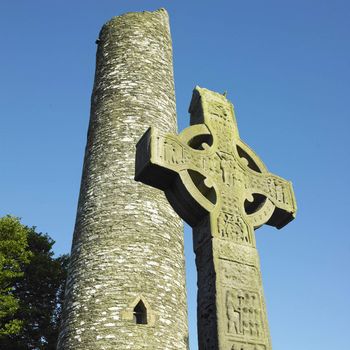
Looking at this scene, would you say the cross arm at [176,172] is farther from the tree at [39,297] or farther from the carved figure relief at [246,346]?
the tree at [39,297]

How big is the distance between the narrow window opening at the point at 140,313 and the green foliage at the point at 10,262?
23.2ft

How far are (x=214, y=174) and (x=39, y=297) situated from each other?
52.1ft

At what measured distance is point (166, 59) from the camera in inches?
552

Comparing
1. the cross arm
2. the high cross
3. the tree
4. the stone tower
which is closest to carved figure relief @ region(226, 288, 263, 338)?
the high cross

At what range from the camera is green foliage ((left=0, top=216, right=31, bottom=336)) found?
1551 centimetres

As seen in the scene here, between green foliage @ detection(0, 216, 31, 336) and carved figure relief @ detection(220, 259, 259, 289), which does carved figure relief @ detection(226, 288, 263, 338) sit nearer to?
carved figure relief @ detection(220, 259, 259, 289)

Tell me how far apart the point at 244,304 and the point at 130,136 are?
8225 millimetres

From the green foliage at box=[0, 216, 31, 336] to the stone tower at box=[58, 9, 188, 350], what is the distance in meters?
5.78

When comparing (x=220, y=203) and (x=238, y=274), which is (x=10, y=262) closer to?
(x=220, y=203)

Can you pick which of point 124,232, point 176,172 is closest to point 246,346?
point 176,172

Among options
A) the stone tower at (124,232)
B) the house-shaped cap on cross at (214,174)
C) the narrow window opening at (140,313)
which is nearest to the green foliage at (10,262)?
the stone tower at (124,232)

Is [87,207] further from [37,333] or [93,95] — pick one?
[37,333]

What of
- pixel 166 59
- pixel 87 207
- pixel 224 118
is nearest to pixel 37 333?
pixel 87 207

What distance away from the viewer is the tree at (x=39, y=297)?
17.1 metres
